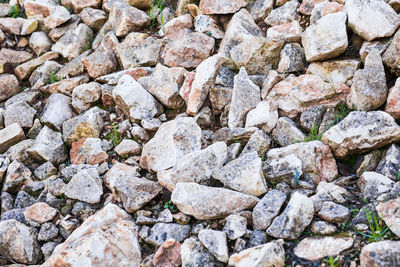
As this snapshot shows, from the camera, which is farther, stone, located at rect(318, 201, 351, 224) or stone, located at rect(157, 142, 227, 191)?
stone, located at rect(157, 142, 227, 191)

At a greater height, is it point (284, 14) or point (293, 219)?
point (284, 14)

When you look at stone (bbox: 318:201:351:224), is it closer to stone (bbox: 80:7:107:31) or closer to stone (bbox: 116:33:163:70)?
stone (bbox: 116:33:163:70)

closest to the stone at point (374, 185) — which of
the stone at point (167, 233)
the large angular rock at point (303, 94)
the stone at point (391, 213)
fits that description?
the stone at point (391, 213)

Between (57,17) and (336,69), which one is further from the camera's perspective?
(57,17)

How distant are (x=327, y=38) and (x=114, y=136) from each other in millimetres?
2322

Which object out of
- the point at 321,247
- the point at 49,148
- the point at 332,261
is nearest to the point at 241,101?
the point at 321,247

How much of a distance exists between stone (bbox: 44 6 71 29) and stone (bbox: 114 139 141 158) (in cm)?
255

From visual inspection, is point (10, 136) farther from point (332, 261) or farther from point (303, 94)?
point (332, 261)

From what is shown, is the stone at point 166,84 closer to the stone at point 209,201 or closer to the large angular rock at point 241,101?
the large angular rock at point 241,101

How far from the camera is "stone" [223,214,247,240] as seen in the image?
2977 millimetres

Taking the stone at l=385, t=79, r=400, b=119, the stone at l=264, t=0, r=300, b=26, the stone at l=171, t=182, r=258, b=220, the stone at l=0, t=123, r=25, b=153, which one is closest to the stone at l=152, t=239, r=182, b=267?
the stone at l=171, t=182, r=258, b=220

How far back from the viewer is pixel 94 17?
18.5 ft

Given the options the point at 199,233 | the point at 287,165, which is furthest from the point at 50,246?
the point at 287,165

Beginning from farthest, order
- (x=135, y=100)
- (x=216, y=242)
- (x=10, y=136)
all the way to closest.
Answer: (x=10, y=136) < (x=135, y=100) < (x=216, y=242)
